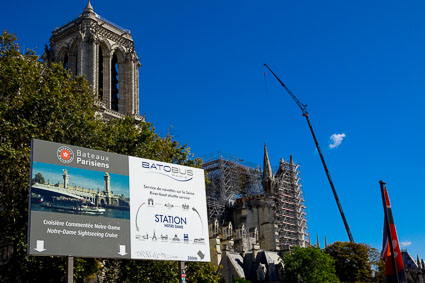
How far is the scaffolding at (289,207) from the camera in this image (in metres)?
85.3

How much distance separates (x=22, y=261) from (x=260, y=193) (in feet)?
215

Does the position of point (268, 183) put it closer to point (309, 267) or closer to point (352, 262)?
point (352, 262)

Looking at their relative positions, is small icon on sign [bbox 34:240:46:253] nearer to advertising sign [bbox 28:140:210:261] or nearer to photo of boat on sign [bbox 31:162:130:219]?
advertising sign [bbox 28:140:210:261]

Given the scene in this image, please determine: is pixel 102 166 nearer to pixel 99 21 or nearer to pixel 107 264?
pixel 107 264

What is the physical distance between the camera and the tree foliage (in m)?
27.0

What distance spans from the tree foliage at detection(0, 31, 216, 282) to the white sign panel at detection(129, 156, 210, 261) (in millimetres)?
5009

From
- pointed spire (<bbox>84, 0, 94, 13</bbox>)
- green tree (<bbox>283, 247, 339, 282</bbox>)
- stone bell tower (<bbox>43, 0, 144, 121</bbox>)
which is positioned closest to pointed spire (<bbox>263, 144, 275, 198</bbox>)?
green tree (<bbox>283, 247, 339, 282</bbox>)

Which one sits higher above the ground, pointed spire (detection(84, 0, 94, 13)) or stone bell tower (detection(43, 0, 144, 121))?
pointed spire (detection(84, 0, 94, 13))

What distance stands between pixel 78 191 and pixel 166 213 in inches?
171

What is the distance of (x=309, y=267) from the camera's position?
57.0m

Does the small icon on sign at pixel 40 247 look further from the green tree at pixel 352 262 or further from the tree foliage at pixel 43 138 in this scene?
the green tree at pixel 352 262

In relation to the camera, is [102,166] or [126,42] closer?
[102,166]

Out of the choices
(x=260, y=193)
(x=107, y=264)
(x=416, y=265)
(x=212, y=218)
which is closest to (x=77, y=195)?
(x=107, y=264)

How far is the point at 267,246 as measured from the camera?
78562 millimetres
